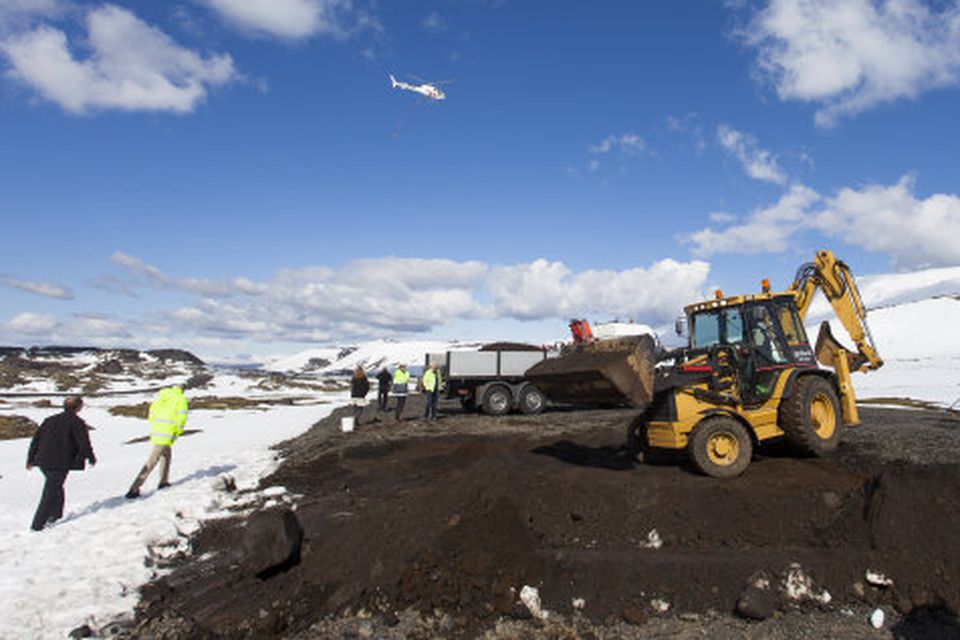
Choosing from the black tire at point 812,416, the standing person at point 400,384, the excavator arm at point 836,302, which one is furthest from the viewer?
the standing person at point 400,384

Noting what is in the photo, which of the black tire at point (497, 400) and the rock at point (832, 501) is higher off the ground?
the black tire at point (497, 400)

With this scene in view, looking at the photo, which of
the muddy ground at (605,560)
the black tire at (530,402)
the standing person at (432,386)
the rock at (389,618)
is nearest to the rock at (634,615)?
the muddy ground at (605,560)

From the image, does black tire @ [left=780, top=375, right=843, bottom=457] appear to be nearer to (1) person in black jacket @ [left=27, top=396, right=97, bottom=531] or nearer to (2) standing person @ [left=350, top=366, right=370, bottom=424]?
(1) person in black jacket @ [left=27, top=396, right=97, bottom=531]

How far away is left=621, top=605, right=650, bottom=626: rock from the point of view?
527cm

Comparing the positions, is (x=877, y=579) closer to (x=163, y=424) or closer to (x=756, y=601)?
(x=756, y=601)

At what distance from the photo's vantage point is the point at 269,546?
607cm

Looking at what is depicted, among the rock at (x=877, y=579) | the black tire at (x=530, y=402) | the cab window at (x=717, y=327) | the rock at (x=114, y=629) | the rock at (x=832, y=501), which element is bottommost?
the rock at (x=114, y=629)

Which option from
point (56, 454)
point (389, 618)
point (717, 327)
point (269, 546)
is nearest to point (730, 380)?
point (717, 327)

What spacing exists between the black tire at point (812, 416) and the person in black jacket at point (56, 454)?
32.7ft

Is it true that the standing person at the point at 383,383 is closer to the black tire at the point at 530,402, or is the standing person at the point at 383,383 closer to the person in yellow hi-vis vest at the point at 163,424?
the black tire at the point at 530,402

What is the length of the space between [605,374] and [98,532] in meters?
6.77

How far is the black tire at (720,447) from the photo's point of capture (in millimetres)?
8156

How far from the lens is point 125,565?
Result: 21.7 ft

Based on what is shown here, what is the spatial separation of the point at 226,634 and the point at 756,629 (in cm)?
448
